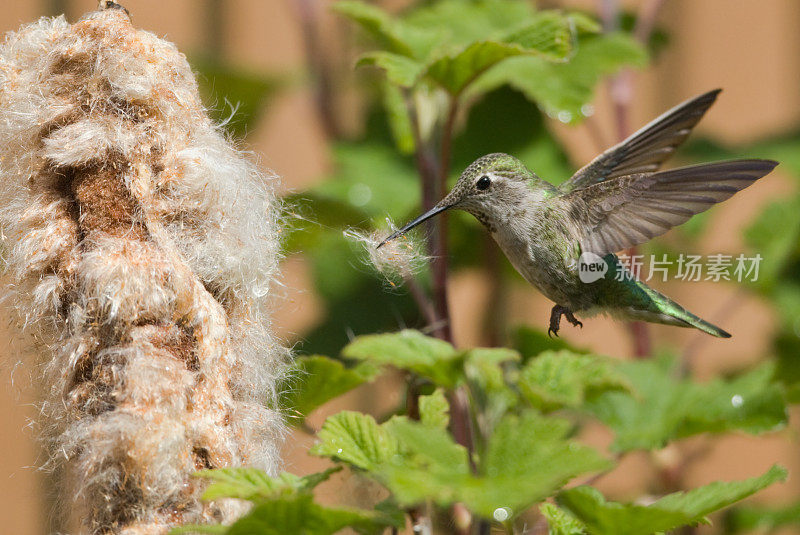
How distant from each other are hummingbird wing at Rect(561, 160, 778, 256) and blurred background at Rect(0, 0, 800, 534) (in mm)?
406

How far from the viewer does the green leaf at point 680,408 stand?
3.53 feet

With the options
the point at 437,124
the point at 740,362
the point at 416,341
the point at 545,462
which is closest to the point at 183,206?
the point at 416,341

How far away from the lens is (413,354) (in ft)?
1.85

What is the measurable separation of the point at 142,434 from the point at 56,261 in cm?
16

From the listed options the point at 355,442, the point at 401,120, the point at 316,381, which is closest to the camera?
the point at 355,442

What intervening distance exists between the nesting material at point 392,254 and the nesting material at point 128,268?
0.12 m

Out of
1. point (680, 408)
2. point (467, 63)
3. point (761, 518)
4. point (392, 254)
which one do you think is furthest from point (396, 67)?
point (761, 518)

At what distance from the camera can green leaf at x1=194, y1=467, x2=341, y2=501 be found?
56 centimetres

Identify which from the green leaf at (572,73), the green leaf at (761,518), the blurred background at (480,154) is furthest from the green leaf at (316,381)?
the green leaf at (761,518)

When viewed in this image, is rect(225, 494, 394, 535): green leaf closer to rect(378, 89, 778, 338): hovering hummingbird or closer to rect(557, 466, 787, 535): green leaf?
rect(557, 466, 787, 535): green leaf

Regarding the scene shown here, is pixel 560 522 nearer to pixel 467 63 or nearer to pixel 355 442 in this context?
pixel 355 442

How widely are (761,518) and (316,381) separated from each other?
1115 mm

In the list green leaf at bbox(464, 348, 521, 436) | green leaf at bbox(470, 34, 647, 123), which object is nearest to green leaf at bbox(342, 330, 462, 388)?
green leaf at bbox(464, 348, 521, 436)

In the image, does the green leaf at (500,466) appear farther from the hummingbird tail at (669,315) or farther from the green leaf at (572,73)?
the green leaf at (572,73)
